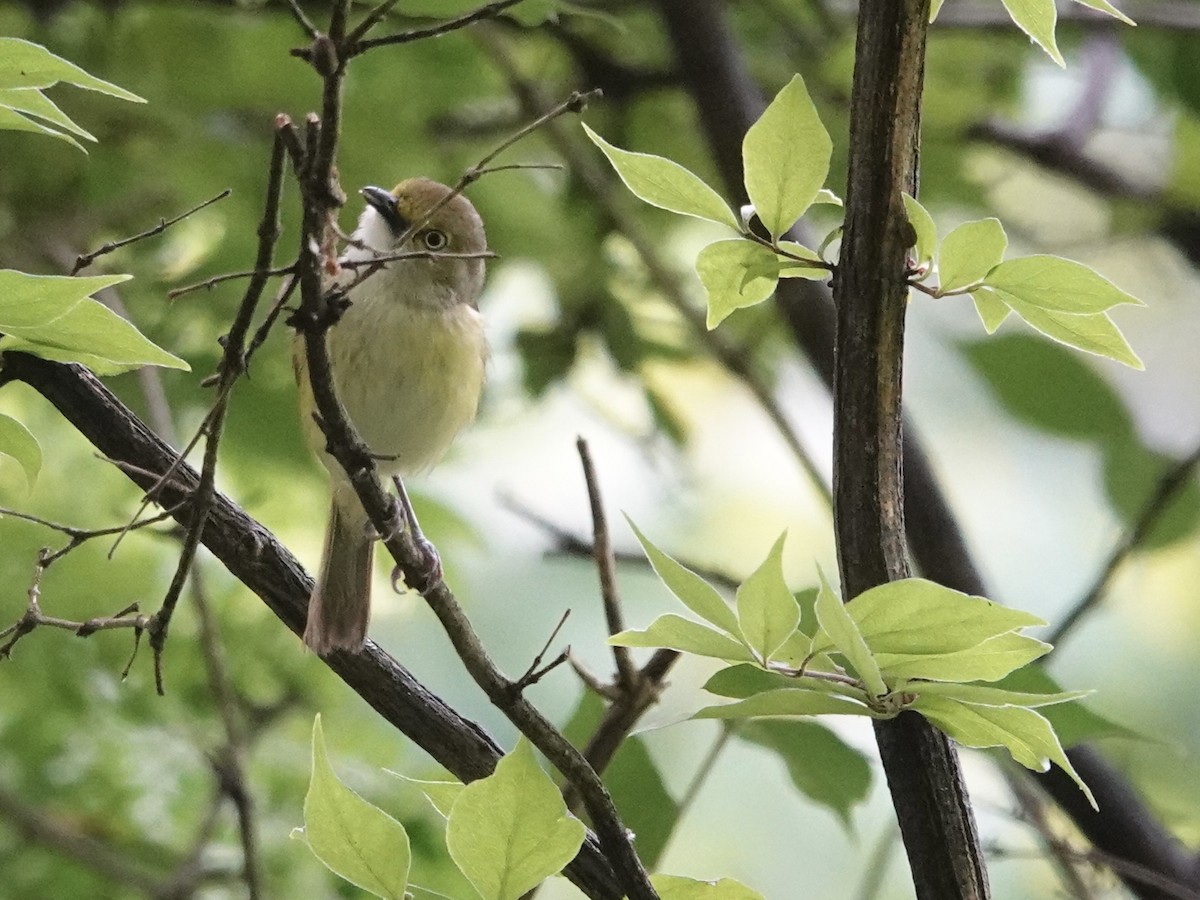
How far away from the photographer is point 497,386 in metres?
2.75

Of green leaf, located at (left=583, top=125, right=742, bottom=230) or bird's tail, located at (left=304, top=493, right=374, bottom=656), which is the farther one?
bird's tail, located at (left=304, top=493, right=374, bottom=656)

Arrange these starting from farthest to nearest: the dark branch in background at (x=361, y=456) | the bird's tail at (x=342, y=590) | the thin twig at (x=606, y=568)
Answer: the thin twig at (x=606, y=568), the bird's tail at (x=342, y=590), the dark branch in background at (x=361, y=456)

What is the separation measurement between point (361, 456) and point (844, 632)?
0.30 metres

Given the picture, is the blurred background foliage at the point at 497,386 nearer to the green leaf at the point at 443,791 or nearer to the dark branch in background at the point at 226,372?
the green leaf at the point at 443,791

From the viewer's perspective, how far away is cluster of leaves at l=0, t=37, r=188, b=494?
79 centimetres

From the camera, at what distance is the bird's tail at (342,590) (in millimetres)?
1042

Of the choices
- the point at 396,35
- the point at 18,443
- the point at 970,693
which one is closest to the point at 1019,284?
the point at 970,693

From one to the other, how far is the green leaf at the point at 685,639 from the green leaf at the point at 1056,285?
0.87 ft

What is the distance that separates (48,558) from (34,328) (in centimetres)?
20

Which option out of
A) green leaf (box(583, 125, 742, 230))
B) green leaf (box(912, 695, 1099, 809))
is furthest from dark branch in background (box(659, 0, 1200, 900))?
green leaf (box(583, 125, 742, 230))

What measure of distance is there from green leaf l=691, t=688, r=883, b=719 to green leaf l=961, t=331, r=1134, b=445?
4.73 feet

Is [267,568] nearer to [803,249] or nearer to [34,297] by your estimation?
[34,297]

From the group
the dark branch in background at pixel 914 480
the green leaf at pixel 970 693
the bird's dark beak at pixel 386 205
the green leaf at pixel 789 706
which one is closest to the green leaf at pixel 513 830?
the green leaf at pixel 789 706

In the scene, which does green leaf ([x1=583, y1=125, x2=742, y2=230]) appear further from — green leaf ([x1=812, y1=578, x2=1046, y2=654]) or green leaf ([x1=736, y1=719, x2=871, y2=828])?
green leaf ([x1=736, y1=719, x2=871, y2=828])
